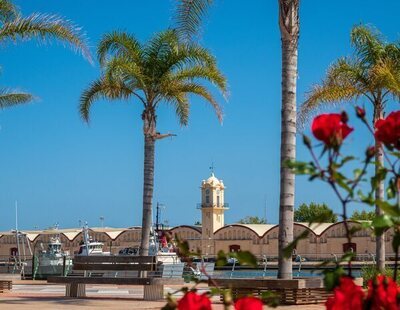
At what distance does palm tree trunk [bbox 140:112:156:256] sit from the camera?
22.8 meters

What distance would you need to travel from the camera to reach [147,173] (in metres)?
22.9

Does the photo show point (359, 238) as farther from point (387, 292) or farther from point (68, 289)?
point (387, 292)

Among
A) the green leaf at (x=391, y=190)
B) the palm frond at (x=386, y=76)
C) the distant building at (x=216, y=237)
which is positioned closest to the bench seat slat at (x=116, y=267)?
the palm frond at (x=386, y=76)

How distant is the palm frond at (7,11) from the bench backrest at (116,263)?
5.82m

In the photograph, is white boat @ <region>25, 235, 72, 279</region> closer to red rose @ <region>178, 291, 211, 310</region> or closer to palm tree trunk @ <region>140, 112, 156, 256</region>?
palm tree trunk @ <region>140, 112, 156, 256</region>

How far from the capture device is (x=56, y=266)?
117ft

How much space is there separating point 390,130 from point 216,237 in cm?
7724

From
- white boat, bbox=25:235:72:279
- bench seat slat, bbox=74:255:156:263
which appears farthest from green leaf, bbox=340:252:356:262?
white boat, bbox=25:235:72:279

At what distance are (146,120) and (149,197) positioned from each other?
7.76 feet

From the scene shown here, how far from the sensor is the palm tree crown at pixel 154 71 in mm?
22828

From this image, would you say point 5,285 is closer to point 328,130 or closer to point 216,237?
point 328,130

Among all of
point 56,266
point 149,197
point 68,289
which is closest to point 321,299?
point 68,289

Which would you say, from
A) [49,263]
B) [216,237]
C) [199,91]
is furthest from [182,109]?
[216,237]

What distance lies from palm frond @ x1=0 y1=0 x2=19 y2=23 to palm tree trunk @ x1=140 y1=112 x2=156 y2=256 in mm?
6084
